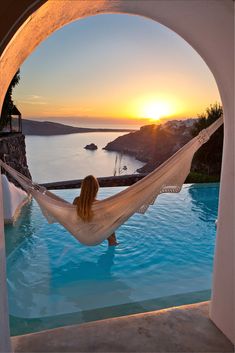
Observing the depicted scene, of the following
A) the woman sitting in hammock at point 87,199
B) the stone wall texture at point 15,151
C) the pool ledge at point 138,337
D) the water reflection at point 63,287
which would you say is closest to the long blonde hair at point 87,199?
the woman sitting in hammock at point 87,199

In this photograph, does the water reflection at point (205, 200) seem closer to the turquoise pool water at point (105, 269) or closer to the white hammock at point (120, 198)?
the turquoise pool water at point (105, 269)

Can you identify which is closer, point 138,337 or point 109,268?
point 138,337

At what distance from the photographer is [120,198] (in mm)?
2047

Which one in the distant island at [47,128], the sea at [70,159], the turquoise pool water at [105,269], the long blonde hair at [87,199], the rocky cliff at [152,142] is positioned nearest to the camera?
the long blonde hair at [87,199]

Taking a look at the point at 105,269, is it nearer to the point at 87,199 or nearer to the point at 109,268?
the point at 109,268

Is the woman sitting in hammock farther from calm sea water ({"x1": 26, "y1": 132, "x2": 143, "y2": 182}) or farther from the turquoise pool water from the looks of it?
calm sea water ({"x1": 26, "y1": 132, "x2": 143, "y2": 182})

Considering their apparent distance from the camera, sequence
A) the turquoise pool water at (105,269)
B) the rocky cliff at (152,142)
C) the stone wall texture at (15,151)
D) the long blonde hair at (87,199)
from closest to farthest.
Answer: the long blonde hair at (87,199)
the turquoise pool water at (105,269)
the stone wall texture at (15,151)
the rocky cliff at (152,142)

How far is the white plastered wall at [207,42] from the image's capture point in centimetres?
113

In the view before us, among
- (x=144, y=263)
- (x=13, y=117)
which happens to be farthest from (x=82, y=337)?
(x=13, y=117)

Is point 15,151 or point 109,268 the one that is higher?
point 15,151

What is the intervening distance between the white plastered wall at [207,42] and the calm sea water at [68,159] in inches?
231

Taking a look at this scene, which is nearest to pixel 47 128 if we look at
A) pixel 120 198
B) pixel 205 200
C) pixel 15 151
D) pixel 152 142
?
pixel 15 151

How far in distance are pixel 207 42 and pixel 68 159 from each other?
38.3 feet

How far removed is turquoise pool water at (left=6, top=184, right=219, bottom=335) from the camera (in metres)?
2.58
